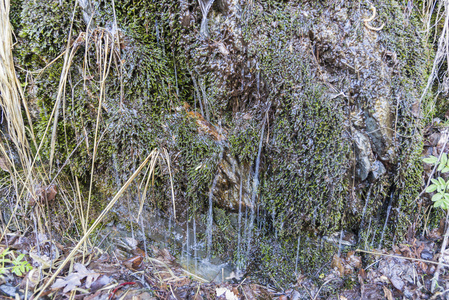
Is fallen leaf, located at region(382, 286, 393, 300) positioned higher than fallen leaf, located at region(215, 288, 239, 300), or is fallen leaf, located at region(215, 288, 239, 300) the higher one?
fallen leaf, located at region(382, 286, 393, 300)

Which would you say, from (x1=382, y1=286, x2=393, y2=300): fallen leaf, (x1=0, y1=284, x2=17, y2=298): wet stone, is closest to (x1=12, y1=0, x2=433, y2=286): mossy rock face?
(x1=382, y1=286, x2=393, y2=300): fallen leaf

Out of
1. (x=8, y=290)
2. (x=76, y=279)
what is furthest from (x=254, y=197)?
(x=8, y=290)

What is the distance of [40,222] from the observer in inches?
82.1

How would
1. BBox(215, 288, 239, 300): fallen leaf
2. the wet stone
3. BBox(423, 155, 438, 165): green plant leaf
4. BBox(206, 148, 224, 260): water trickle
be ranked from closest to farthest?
1. the wet stone
2. BBox(423, 155, 438, 165): green plant leaf
3. BBox(215, 288, 239, 300): fallen leaf
4. BBox(206, 148, 224, 260): water trickle

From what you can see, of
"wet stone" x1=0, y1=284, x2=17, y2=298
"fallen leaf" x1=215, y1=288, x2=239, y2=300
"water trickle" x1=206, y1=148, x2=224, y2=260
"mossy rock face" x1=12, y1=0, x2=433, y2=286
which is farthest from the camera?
"water trickle" x1=206, y1=148, x2=224, y2=260

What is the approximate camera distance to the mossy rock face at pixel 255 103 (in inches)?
75.0

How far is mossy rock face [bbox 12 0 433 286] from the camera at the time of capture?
1906 mm

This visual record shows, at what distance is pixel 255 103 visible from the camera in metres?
2.05

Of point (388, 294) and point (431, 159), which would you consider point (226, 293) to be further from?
point (431, 159)

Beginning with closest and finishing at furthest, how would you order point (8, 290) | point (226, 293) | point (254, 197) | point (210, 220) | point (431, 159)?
point (8, 290) → point (431, 159) → point (226, 293) → point (254, 197) → point (210, 220)

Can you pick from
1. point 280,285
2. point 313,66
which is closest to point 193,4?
point 313,66

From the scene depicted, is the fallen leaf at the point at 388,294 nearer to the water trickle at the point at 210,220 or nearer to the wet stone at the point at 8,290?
the water trickle at the point at 210,220

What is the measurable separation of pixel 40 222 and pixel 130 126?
1176 mm

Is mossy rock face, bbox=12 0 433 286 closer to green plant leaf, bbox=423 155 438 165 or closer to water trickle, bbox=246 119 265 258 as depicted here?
water trickle, bbox=246 119 265 258
